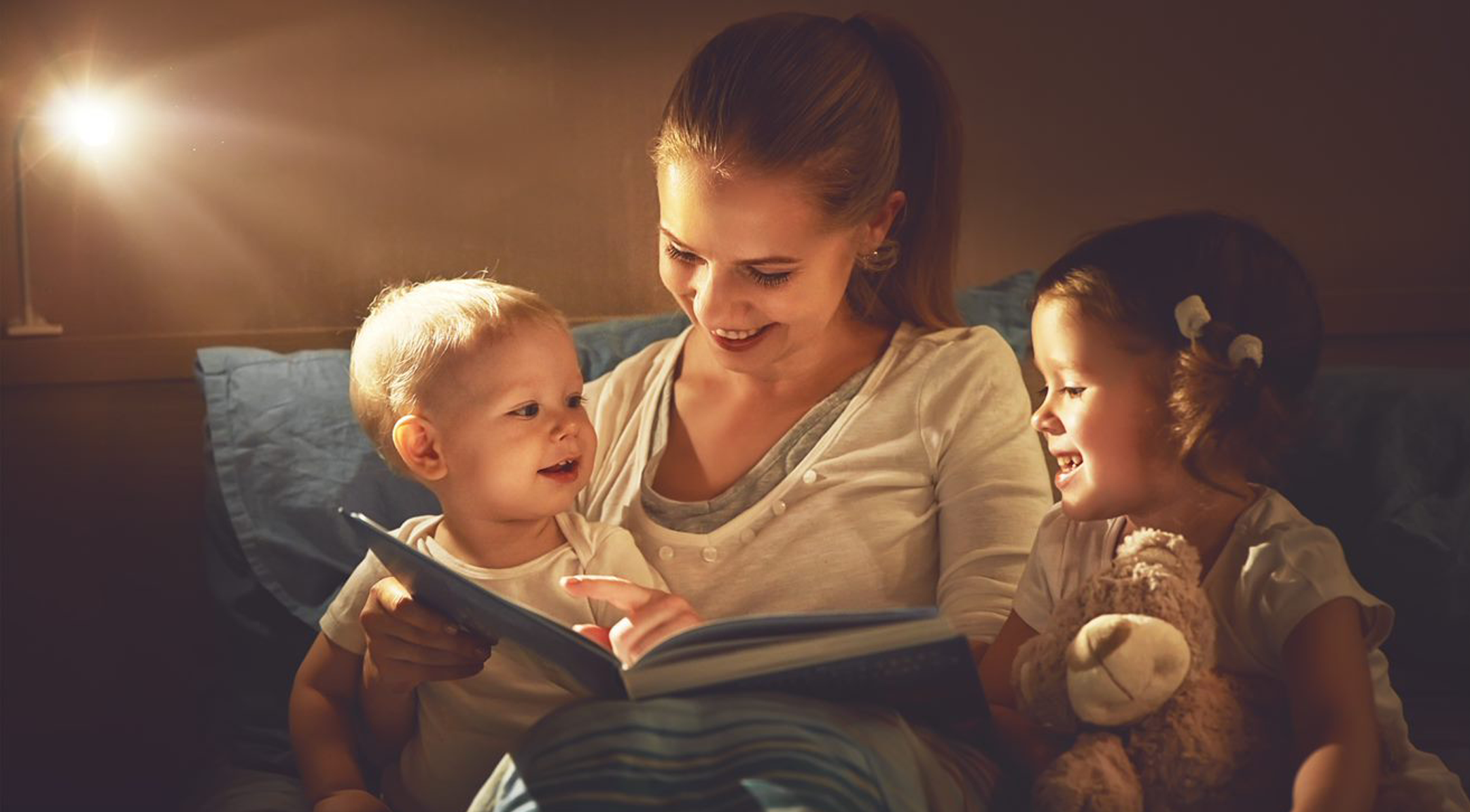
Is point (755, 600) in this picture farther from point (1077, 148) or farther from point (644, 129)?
point (1077, 148)

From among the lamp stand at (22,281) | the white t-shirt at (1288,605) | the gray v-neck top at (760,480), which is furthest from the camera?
the lamp stand at (22,281)

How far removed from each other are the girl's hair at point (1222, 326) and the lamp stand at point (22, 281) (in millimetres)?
1348

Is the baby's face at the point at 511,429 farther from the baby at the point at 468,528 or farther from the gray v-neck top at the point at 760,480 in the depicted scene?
the gray v-neck top at the point at 760,480

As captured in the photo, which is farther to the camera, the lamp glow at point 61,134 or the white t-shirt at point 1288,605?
the lamp glow at point 61,134

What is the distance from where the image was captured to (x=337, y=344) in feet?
6.34

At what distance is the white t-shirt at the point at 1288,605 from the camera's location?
1021 millimetres

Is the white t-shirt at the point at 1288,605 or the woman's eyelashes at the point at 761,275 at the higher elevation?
the woman's eyelashes at the point at 761,275

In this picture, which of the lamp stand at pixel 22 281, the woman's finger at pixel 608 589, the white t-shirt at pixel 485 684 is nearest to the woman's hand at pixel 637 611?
the woman's finger at pixel 608 589

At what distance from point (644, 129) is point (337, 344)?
499 mm

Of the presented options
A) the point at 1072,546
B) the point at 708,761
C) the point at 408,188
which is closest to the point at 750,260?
the point at 1072,546

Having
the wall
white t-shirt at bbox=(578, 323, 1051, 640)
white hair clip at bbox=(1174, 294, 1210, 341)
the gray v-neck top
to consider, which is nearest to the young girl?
white hair clip at bbox=(1174, 294, 1210, 341)

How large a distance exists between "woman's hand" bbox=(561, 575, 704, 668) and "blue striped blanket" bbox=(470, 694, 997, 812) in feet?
0.47

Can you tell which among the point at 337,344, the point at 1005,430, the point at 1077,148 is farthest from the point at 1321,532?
the point at 337,344

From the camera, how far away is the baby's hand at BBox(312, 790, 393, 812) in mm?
1245
